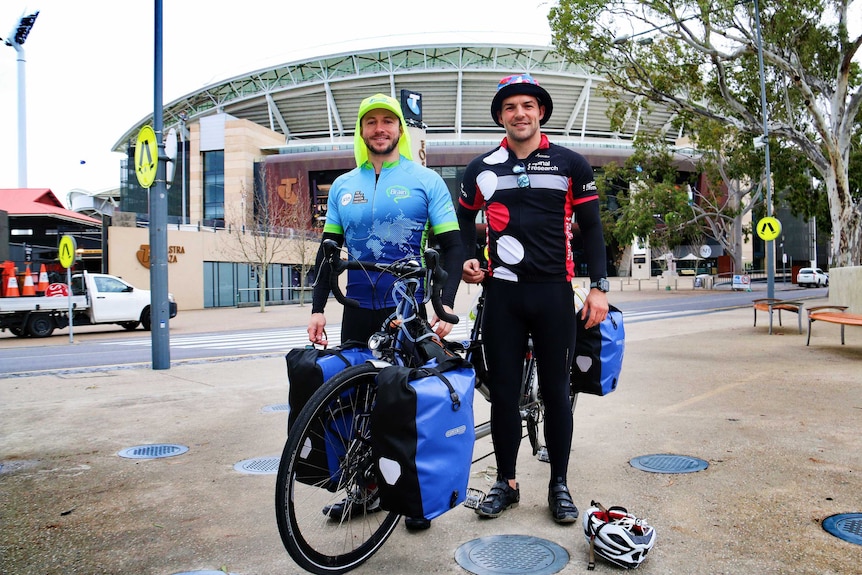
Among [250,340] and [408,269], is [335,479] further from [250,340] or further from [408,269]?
[250,340]

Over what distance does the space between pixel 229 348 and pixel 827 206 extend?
24.7 meters

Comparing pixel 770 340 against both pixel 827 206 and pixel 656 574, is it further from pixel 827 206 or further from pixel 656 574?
pixel 827 206

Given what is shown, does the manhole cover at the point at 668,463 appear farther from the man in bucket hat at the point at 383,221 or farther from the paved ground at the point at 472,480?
the man in bucket hat at the point at 383,221

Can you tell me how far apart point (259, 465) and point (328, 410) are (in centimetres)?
208

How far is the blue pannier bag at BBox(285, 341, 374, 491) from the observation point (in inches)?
102

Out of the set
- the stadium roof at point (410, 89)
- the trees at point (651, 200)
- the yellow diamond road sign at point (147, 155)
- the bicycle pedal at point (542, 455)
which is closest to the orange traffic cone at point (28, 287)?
the yellow diamond road sign at point (147, 155)

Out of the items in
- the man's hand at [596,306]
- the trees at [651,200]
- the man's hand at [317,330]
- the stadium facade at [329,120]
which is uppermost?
the stadium facade at [329,120]

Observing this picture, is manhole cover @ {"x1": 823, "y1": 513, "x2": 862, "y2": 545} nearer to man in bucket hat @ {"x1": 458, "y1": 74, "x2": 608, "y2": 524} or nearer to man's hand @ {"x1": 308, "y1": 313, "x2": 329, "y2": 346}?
man in bucket hat @ {"x1": 458, "y1": 74, "x2": 608, "y2": 524}

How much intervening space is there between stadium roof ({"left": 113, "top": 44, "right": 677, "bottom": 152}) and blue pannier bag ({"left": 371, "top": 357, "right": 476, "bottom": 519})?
7163cm

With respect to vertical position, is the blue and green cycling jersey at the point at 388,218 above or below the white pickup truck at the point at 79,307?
above

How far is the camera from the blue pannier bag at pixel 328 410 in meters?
2.58

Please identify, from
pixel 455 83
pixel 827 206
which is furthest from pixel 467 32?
pixel 827 206

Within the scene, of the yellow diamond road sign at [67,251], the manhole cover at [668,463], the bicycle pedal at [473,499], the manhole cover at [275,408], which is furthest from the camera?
the yellow diamond road sign at [67,251]

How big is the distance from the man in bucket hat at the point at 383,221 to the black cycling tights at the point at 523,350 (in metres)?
0.28
